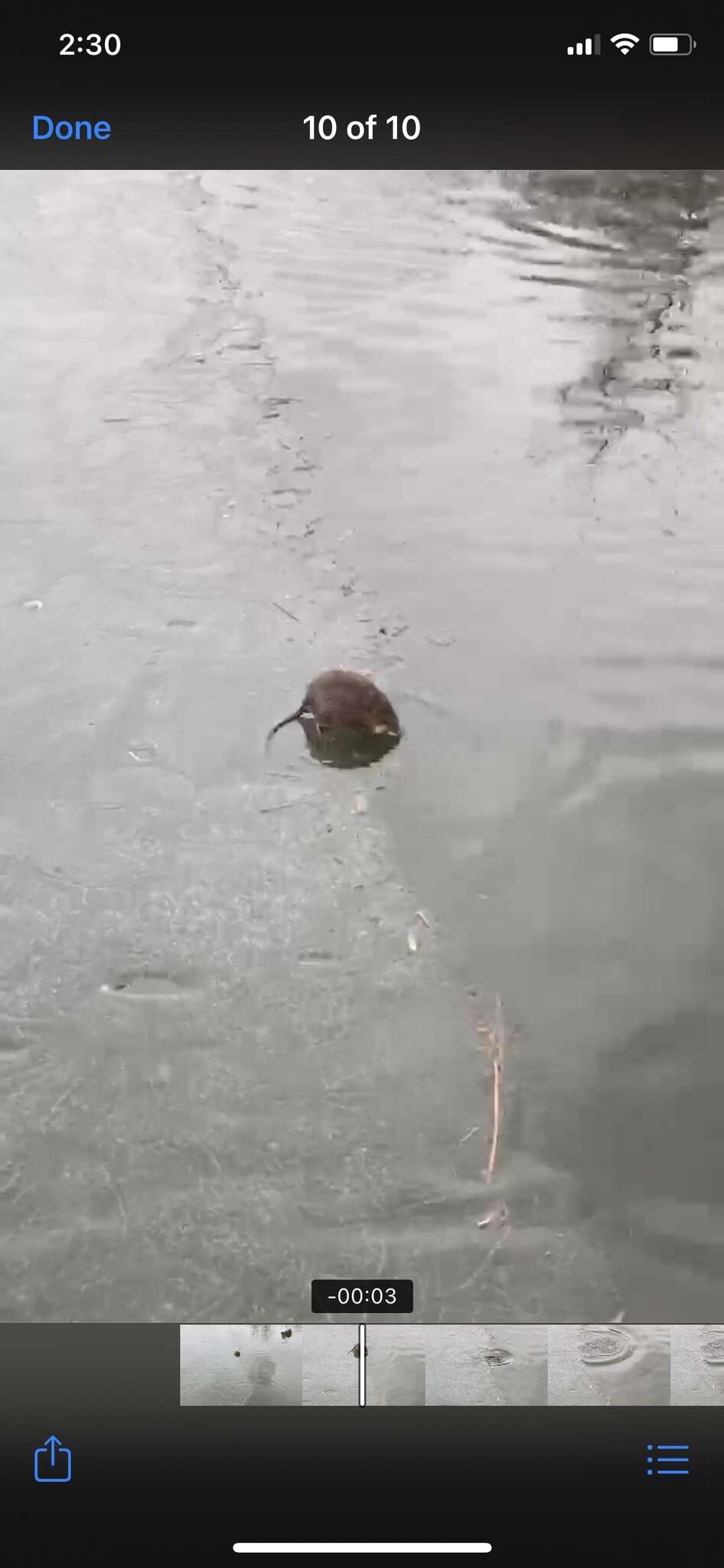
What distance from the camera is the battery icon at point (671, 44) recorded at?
95 centimetres

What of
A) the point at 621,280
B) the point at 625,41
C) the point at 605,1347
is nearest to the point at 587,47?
the point at 625,41

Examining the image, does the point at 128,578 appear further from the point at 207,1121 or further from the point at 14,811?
the point at 207,1121

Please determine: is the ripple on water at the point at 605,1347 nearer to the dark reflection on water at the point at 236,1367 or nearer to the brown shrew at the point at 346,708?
the dark reflection on water at the point at 236,1367

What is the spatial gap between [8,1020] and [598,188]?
128 centimetres

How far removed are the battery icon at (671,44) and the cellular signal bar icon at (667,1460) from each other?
4.55 feet

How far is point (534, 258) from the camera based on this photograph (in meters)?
1.29

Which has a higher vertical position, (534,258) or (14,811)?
(534,258)

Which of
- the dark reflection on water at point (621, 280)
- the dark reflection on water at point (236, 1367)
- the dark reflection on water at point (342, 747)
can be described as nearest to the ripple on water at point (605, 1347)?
the dark reflection on water at point (236, 1367)

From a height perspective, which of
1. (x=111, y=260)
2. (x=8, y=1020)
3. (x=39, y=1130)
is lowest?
(x=39, y=1130)

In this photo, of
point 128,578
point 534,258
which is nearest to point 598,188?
point 534,258

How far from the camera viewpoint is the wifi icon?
0.95 meters

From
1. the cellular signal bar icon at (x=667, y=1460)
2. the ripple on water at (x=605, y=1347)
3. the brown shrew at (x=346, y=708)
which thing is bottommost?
the cellular signal bar icon at (x=667, y=1460)

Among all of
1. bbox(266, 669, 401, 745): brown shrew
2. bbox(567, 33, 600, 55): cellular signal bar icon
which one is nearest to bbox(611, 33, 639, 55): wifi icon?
bbox(567, 33, 600, 55): cellular signal bar icon

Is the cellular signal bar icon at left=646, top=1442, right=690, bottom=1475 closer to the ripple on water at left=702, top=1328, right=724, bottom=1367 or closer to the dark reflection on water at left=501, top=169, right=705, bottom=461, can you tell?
the ripple on water at left=702, top=1328, right=724, bottom=1367
